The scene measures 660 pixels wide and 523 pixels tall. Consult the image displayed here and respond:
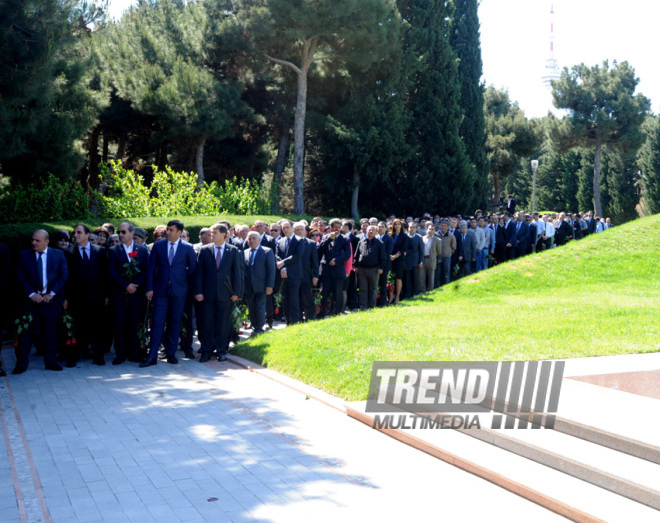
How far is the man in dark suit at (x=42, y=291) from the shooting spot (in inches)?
389

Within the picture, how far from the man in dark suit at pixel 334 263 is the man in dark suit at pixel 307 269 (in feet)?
1.42

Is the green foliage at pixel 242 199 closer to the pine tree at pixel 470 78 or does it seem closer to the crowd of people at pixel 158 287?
the crowd of people at pixel 158 287

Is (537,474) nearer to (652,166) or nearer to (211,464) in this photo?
(211,464)

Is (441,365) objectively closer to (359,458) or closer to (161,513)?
(359,458)

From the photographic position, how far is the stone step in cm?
479

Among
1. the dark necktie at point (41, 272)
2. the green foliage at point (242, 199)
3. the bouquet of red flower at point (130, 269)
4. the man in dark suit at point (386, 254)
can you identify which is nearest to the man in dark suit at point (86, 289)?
the bouquet of red flower at point (130, 269)

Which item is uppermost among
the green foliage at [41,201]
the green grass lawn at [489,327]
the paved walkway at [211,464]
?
the green foliage at [41,201]

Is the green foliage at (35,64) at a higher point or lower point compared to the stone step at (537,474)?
higher

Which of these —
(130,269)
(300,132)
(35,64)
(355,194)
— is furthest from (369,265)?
(355,194)

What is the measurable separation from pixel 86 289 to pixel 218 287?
2086 millimetres

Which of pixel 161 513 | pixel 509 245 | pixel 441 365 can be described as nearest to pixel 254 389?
pixel 441 365

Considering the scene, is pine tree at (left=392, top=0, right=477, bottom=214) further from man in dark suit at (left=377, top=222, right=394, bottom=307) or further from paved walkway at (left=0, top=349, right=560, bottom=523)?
paved walkway at (left=0, top=349, right=560, bottom=523)

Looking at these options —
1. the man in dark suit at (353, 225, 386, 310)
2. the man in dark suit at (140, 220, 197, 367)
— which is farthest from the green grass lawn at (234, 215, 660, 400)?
the man in dark suit at (140, 220, 197, 367)

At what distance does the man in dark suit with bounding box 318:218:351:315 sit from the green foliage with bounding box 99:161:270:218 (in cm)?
713
